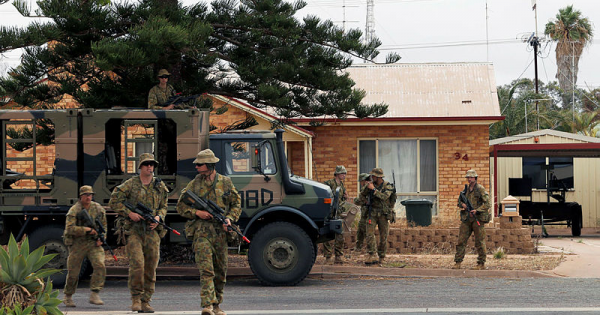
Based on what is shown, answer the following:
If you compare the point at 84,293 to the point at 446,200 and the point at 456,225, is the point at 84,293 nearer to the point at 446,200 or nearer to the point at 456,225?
the point at 456,225

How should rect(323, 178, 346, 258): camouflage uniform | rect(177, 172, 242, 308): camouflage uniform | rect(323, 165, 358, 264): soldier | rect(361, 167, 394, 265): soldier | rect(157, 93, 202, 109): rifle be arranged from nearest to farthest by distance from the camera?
rect(177, 172, 242, 308): camouflage uniform < rect(157, 93, 202, 109): rifle < rect(323, 165, 358, 264): soldier < rect(323, 178, 346, 258): camouflage uniform < rect(361, 167, 394, 265): soldier

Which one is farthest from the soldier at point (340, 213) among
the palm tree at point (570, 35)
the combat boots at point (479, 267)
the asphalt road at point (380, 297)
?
the palm tree at point (570, 35)

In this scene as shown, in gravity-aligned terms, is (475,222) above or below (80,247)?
above

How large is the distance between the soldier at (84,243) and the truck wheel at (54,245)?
184 centimetres

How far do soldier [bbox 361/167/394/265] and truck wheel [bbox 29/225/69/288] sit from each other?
503 centimetres

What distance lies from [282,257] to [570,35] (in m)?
48.9

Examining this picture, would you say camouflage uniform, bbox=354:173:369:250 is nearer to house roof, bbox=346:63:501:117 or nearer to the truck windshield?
the truck windshield

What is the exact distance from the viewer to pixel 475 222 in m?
13.3

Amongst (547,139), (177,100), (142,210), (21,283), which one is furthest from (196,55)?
(547,139)

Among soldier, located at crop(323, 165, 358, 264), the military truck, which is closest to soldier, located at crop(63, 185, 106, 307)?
the military truck

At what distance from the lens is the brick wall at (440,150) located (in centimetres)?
2070

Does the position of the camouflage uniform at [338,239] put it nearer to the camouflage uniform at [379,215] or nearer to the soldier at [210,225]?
the camouflage uniform at [379,215]

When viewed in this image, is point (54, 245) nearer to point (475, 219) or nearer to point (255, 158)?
point (255, 158)

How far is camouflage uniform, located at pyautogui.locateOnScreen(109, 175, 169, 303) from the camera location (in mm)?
9094
